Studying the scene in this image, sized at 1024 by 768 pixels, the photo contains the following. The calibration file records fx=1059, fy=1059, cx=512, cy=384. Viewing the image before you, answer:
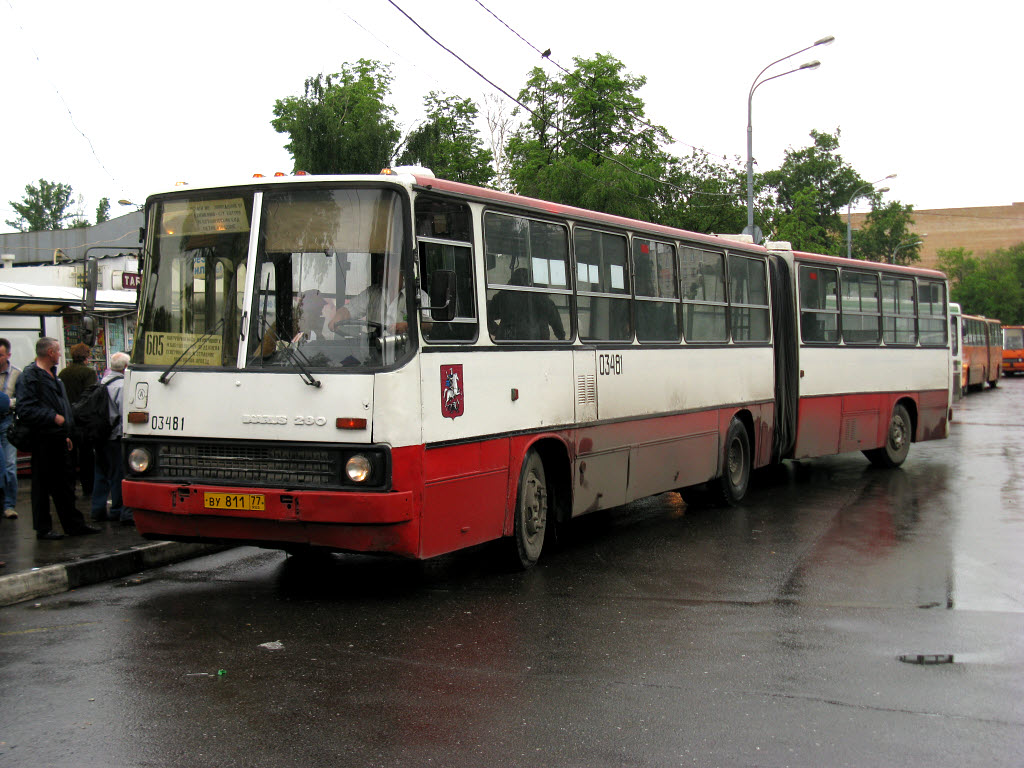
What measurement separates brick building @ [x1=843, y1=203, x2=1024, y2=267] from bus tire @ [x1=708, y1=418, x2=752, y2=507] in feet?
364

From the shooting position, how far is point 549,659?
6.17 meters

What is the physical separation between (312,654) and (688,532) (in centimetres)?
553

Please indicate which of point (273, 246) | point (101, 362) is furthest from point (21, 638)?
point (101, 362)

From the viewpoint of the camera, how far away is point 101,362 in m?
18.6

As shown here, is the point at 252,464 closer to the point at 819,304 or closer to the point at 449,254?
the point at 449,254

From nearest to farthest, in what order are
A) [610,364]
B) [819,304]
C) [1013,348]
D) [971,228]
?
[610,364] < [819,304] < [1013,348] < [971,228]

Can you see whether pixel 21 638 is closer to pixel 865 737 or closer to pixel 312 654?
pixel 312 654

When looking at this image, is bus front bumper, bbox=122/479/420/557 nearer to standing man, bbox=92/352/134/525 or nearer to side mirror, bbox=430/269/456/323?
side mirror, bbox=430/269/456/323

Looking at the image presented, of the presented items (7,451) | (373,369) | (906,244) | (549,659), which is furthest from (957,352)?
(906,244)

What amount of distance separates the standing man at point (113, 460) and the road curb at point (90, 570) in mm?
1133

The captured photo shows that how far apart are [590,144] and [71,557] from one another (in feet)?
101

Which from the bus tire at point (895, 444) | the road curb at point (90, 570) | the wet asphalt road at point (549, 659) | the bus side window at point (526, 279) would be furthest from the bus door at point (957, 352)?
the road curb at point (90, 570)

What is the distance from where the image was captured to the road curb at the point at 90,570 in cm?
784

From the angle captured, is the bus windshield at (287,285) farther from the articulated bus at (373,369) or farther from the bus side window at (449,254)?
the bus side window at (449,254)
